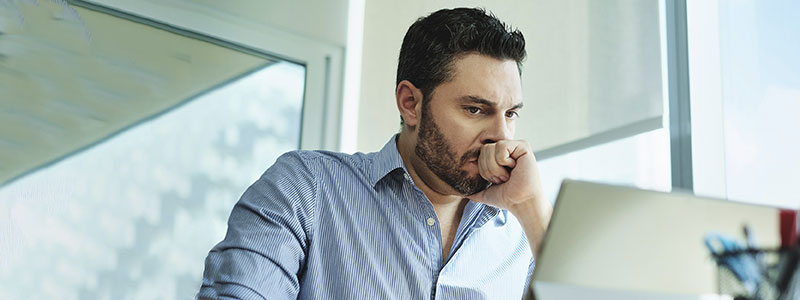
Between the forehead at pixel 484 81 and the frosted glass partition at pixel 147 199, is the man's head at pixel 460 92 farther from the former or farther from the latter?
the frosted glass partition at pixel 147 199

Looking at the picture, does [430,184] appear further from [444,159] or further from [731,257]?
[731,257]

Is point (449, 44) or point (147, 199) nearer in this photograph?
point (449, 44)

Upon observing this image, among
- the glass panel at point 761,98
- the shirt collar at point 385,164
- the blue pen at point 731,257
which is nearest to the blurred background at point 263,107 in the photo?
the glass panel at point 761,98

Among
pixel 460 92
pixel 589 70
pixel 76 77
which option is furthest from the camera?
pixel 76 77

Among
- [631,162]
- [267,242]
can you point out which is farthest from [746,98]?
[267,242]

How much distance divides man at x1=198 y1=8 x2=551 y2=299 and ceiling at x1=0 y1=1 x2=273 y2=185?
1144 mm

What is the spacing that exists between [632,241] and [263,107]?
2.26 metres

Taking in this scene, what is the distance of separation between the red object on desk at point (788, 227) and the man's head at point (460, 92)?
3.14ft

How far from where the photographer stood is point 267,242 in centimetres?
112

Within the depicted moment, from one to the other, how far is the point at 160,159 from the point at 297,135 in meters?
0.54

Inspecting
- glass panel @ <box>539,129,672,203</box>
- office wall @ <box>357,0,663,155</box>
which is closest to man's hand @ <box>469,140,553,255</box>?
glass panel @ <box>539,129,672,203</box>

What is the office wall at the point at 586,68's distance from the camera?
165 centimetres

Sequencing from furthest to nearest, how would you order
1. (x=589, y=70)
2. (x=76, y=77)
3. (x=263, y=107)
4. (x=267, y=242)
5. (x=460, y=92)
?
(x=263, y=107) < (x=76, y=77) < (x=589, y=70) < (x=460, y=92) < (x=267, y=242)

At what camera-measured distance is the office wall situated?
1.65 metres
